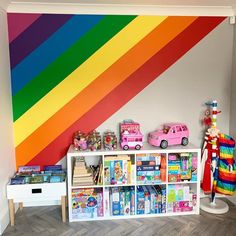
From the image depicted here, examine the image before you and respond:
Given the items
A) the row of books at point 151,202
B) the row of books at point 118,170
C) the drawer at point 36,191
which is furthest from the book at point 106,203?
the drawer at point 36,191

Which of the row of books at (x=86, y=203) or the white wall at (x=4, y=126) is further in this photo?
the row of books at (x=86, y=203)

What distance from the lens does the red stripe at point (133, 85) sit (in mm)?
2986

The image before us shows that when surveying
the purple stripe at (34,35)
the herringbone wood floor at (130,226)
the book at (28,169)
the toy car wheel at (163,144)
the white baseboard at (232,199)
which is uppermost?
the purple stripe at (34,35)

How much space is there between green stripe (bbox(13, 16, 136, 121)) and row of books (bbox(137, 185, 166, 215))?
148cm

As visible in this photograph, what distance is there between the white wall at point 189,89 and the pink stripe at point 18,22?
132cm

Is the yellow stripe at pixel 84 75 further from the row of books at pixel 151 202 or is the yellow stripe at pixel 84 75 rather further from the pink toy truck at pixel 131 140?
the row of books at pixel 151 202

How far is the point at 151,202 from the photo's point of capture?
2.77m

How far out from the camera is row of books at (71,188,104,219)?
8.87ft

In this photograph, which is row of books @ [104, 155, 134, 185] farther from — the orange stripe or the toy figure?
the toy figure

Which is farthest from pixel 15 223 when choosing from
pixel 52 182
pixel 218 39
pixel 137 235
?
pixel 218 39

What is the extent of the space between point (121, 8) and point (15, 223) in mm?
2441

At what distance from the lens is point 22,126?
2.93m

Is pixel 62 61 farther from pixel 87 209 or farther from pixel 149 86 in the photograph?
pixel 87 209

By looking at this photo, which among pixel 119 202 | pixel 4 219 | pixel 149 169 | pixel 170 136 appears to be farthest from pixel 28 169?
pixel 170 136
